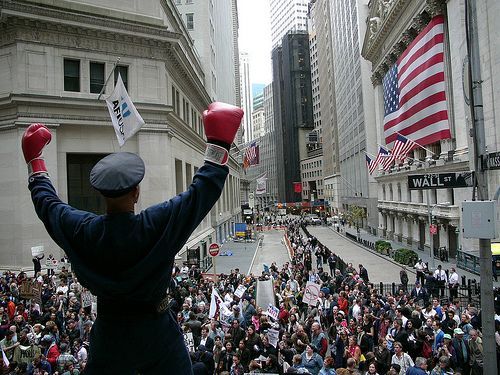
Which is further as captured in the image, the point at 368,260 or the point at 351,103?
the point at 351,103

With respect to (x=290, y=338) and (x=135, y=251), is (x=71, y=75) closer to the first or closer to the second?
(x=290, y=338)

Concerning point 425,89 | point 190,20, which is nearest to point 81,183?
point 425,89

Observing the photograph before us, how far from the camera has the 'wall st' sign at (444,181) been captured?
9.17m

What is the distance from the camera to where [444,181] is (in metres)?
9.52

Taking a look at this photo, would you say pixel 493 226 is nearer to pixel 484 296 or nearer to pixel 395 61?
pixel 484 296

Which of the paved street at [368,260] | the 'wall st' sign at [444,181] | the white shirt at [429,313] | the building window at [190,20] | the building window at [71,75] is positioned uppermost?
the building window at [190,20]

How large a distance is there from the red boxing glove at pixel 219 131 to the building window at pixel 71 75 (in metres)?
25.2

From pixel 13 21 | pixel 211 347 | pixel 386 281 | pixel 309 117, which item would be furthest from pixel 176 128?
pixel 309 117

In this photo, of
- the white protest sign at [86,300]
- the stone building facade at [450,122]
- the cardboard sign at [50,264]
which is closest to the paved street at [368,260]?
the stone building facade at [450,122]

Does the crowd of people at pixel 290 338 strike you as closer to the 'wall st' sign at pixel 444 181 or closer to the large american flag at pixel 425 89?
the 'wall st' sign at pixel 444 181

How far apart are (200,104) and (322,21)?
77.6 metres

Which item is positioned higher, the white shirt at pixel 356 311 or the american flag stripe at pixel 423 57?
the american flag stripe at pixel 423 57

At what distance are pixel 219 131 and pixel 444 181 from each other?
844 cm

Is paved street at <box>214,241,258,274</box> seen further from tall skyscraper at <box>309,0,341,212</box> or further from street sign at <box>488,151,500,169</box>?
tall skyscraper at <box>309,0,341,212</box>
